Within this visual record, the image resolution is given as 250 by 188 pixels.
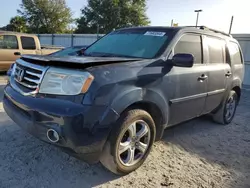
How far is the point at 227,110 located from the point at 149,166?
2.74 meters

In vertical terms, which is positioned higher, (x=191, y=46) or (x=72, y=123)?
(x=191, y=46)

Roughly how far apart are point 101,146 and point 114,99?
49 cm

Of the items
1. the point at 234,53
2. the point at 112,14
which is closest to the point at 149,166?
the point at 234,53

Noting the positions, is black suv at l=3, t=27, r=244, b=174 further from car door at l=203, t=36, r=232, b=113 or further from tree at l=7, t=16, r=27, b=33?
tree at l=7, t=16, r=27, b=33

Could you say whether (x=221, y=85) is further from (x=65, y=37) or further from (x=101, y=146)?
(x=65, y=37)

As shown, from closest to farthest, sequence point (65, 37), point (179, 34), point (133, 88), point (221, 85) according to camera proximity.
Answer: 1. point (133, 88)
2. point (179, 34)
3. point (221, 85)
4. point (65, 37)

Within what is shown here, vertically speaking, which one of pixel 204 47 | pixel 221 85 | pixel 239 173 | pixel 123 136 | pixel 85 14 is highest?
pixel 85 14

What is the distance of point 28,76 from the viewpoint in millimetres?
2764

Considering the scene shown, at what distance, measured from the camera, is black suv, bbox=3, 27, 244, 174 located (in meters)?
2.31

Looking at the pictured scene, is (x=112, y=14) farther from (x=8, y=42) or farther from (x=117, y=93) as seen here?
(x=117, y=93)

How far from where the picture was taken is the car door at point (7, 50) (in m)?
9.09

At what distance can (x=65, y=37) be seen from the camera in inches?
799

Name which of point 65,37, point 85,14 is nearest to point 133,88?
point 65,37

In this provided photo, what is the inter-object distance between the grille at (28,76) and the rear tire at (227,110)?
358 centimetres
